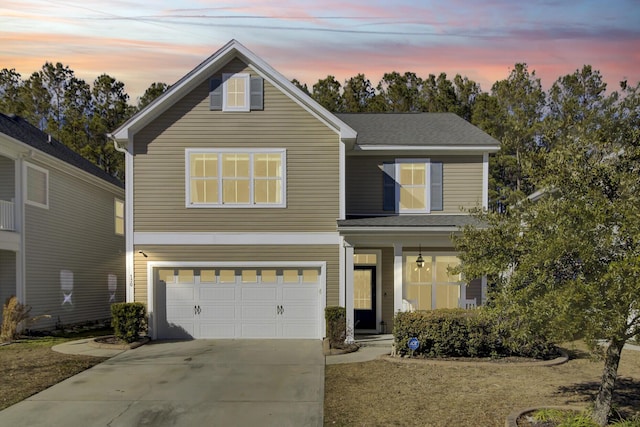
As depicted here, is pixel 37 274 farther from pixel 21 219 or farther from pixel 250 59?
pixel 250 59

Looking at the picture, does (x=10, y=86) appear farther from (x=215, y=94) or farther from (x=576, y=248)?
(x=576, y=248)

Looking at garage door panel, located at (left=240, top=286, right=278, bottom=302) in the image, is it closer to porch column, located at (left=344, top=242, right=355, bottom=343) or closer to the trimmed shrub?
porch column, located at (left=344, top=242, right=355, bottom=343)

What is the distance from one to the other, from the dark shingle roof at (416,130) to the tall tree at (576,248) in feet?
33.0

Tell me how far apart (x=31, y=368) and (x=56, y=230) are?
895cm

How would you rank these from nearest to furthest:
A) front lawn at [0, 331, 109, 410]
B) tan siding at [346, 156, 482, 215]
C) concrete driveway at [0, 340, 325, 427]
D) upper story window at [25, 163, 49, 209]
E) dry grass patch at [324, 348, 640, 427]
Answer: dry grass patch at [324, 348, 640, 427] → concrete driveway at [0, 340, 325, 427] → front lawn at [0, 331, 109, 410] → tan siding at [346, 156, 482, 215] → upper story window at [25, 163, 49, 209]

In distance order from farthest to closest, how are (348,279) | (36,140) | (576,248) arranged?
(36,140)
(348,279)
(576,248)

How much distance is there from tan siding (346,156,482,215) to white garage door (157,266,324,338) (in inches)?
111

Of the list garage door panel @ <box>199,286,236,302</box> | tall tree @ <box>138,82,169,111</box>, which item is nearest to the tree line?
tall tree @ <box>138,82,169,111</box>

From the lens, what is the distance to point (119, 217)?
27141 millimetres

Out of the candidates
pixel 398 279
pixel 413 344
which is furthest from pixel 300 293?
pixel 413 344

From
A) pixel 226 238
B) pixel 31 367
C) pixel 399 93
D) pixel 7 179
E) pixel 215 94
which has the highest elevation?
pixel 399 93

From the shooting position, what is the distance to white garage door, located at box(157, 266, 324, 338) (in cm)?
1755

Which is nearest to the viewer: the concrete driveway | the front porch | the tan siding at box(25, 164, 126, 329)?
the concrete driveway

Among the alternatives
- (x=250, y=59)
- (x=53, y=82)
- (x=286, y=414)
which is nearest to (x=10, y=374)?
(x=286, y=414)
